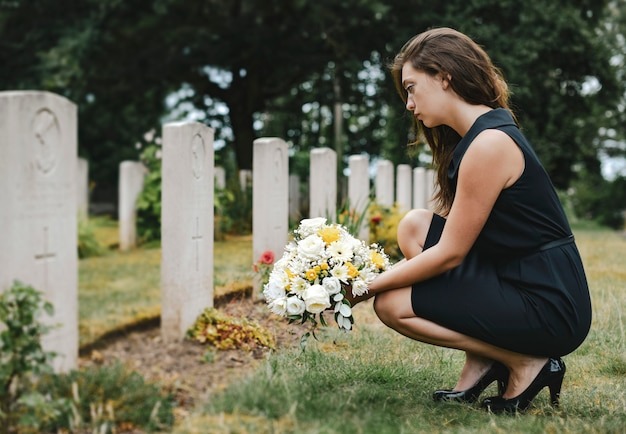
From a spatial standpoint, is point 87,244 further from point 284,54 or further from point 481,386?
point 284,54

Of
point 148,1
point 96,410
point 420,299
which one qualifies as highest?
point 148,1

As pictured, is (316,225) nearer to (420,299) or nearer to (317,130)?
(420,299)

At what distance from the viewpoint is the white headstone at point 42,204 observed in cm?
286

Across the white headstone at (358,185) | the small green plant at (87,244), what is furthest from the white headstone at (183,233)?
the small green plant at (87,244)

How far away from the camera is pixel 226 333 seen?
4340mm

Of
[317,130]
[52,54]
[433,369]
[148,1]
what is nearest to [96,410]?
[433,369]

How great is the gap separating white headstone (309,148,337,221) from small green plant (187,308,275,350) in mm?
3149

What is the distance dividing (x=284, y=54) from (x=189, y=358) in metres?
13.7

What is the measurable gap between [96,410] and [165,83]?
1718 cm

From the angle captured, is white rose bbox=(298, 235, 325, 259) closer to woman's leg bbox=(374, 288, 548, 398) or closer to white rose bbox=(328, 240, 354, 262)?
white rose bbox=(328, 240, 354, 262)

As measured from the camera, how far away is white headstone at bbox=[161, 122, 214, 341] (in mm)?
4316

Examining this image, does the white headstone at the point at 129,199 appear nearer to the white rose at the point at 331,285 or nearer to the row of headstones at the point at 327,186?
the row of headstones at the point at 327,186

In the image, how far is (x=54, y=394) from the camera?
282 cm

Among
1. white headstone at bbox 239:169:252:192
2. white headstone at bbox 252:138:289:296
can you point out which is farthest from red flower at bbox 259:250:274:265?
white headstone at bbox 239:169:252:192
